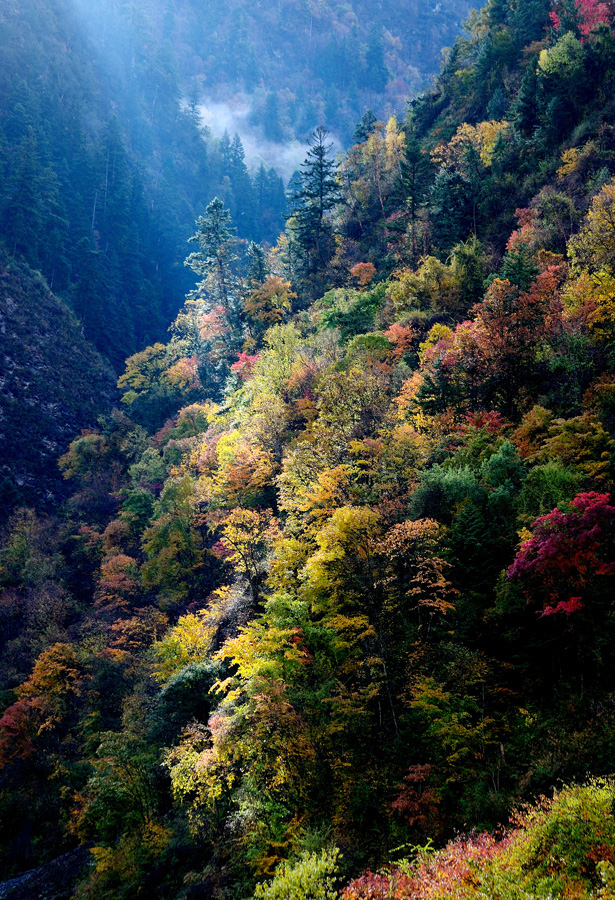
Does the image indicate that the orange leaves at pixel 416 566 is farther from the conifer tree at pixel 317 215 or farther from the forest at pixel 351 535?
the conifer tree at pixel 317 215

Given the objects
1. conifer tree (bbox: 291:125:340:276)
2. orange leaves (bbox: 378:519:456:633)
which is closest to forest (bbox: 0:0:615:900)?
orange leaves (bbox: 378:519:456:633)

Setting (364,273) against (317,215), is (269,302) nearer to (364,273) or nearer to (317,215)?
(364,273)

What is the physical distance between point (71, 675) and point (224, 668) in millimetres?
15065

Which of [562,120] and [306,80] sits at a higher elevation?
[306,80]

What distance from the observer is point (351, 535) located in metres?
15.4

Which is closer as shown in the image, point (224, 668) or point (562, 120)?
point (224, 668)

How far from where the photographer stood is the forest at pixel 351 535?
11.4 meters

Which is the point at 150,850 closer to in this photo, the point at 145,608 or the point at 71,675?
the point at 71,675

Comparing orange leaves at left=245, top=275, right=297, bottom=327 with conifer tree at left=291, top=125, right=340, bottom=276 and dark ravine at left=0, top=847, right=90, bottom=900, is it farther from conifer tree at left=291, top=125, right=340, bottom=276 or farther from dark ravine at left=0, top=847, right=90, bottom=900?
dark ravine at left=0, top=847, right=90, bottom=900

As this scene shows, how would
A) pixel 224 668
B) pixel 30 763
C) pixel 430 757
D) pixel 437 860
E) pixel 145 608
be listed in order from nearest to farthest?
pixel 437 860
pixel 430 757
pixel 224 668
pixel 30 763
pixel 145 608

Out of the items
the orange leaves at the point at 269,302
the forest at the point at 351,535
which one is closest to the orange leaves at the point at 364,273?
the forest at the point at 351,535

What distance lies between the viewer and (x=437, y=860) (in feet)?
28.4

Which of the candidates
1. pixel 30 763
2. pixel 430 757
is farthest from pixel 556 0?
pixel 30 763

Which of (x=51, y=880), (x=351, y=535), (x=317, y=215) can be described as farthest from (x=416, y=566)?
(x=317, y=215)
